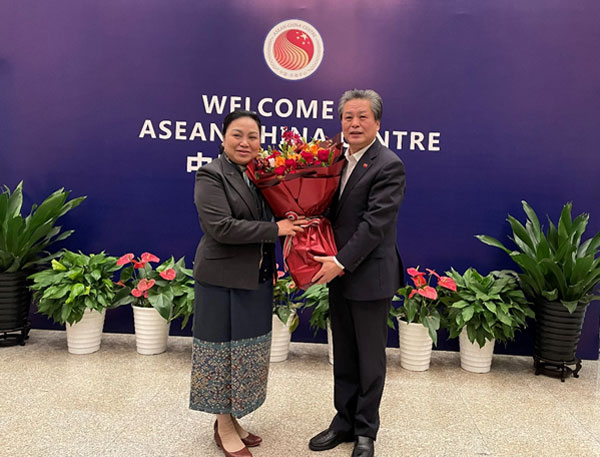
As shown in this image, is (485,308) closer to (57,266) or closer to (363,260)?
(363,260)

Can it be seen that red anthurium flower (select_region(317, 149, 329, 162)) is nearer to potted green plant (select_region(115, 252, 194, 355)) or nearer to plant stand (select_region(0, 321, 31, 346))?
potted green plant (select_region(115, 252, 194, 355))

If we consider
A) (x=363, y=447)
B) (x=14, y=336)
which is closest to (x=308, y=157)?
(x=363, y=447)

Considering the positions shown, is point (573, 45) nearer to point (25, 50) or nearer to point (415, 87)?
point (415, 87)

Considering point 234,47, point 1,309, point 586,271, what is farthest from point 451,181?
point 1,309

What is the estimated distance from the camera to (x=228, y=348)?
227 cm

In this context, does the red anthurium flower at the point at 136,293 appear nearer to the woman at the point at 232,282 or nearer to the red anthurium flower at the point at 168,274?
the red anthurium flower at the point at 168,274

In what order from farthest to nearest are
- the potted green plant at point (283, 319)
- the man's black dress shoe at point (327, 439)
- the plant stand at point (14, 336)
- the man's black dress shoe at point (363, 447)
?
the plant stand at point (14, 336)
the potted green plant at point (283, 319)
the man's black dress shoe at point (327, 439)
the man's black dress shoe at point (363, 447)

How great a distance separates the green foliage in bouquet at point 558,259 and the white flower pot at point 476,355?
507 mm

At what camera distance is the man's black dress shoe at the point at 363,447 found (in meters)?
2.30

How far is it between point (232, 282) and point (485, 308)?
2.07m

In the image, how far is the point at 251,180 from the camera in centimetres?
224

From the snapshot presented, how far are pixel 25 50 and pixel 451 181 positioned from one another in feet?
11.4

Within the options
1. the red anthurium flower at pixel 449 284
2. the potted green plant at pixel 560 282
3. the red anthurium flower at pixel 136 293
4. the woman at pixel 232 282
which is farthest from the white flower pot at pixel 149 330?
the potted green plant at pixel 560 282

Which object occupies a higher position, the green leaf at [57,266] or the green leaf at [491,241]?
the green leaf at [491,241]
